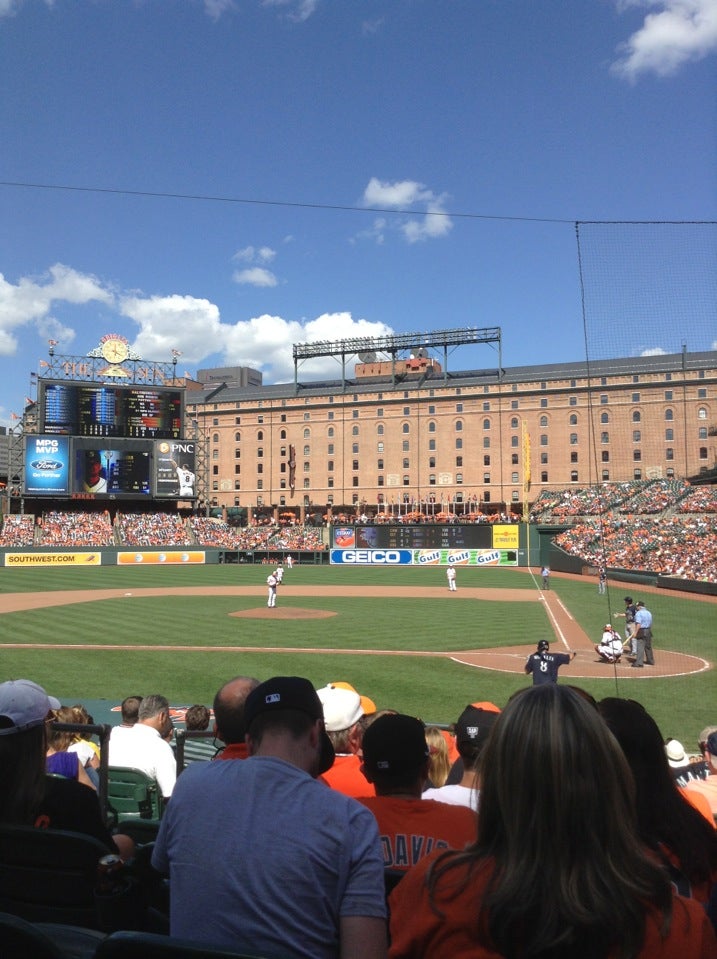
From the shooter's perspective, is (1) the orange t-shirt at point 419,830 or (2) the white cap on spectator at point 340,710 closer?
(1) the orange t-shirt at point 419,830

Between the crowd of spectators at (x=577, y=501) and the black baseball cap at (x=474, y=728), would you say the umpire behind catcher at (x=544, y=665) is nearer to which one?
the black baseball cap at (x=474, y=728)

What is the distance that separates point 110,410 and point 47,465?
24.6 feet

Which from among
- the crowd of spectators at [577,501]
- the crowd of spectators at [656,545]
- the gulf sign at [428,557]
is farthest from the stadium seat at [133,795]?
the crowd of spectators at [577,501]

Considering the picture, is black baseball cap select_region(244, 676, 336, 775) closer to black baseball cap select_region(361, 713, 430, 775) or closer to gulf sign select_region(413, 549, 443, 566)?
black baseball cap select_region(361, 713, 430, 775)

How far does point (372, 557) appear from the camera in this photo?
65.9m

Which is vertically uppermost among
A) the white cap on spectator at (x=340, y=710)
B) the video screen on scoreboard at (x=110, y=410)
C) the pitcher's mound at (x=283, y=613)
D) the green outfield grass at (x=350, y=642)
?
the video screen on scoreboard at (x=110, y=410)

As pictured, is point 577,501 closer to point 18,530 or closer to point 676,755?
point 18,530

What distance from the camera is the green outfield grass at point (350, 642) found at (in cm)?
1530

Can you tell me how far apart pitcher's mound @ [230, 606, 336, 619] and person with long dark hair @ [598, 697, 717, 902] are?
26271mm

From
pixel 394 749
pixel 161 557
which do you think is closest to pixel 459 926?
pixel 394 749

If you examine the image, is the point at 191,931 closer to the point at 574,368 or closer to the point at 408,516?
the point at 408,516

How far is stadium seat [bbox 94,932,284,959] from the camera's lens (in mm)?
1830

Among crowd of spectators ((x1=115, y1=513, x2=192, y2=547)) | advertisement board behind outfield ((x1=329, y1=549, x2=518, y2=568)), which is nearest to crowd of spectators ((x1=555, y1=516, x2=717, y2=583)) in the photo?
advertisement board behind outfield ((x1=329, y1=549, x2=518, y2=568))

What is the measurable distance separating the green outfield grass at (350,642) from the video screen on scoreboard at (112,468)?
88.7 feet
